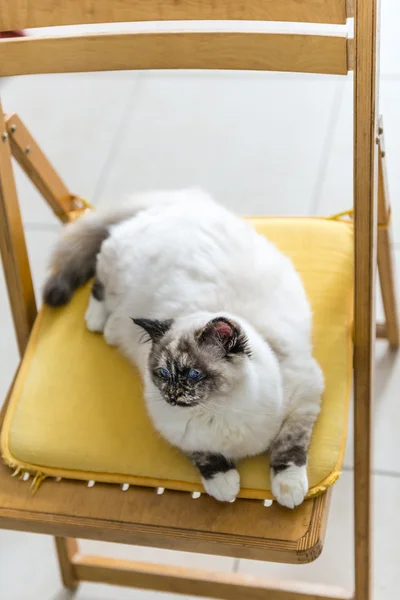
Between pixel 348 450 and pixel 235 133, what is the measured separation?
1036 millimetres

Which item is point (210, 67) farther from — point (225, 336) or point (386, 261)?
point (386, 261)

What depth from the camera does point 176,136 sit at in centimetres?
236

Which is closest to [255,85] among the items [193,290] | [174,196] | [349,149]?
[349,149]

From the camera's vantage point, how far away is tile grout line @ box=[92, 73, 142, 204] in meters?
2.27

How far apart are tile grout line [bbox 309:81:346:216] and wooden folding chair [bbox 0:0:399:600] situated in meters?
0.84

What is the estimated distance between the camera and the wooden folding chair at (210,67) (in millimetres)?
1012

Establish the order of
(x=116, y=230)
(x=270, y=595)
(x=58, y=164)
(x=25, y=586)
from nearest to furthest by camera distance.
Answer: (x=116, y=230) < (x=270, y=595) < (x=25, y=586) < (x=58, y=164)

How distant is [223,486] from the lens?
107 centimetres

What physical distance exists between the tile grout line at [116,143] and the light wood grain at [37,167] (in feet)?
2.49

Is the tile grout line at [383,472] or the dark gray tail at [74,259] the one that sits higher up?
the dark gray tail at [74,259]

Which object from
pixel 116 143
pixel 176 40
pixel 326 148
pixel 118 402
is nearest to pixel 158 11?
pixel 176 40

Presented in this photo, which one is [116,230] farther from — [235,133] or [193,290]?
[235,133]

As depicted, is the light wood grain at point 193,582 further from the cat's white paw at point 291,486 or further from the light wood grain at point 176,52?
the light wood grain at point 176,52

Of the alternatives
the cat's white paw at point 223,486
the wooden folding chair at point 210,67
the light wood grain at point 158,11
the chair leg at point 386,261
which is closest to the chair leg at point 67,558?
the wooden folding chair at point 210,67
